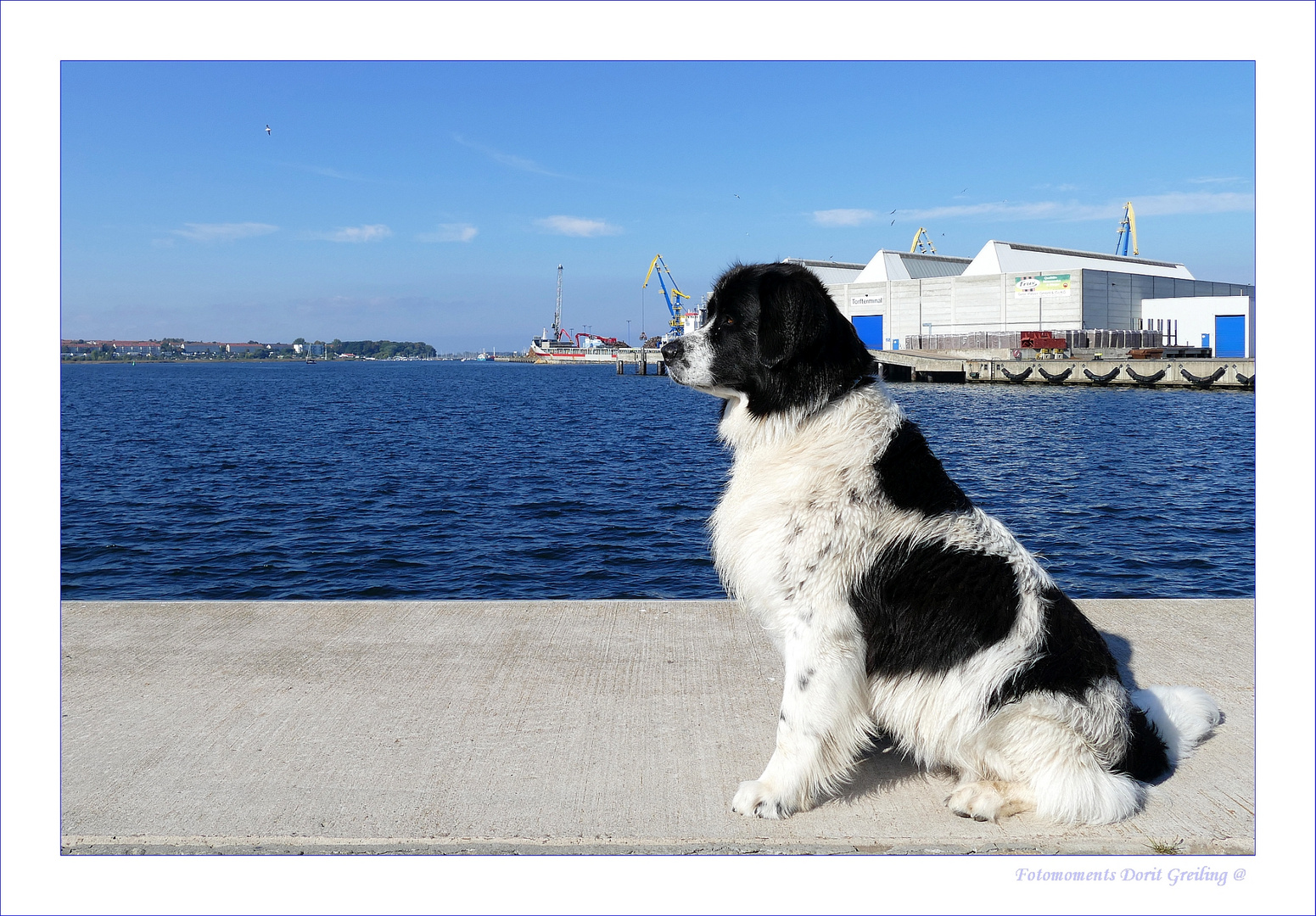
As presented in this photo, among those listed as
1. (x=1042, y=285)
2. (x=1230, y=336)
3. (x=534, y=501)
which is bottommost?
(x=534, y=501)

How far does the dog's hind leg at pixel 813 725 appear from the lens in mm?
3094

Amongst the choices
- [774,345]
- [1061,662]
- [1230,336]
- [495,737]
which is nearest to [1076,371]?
[1230,336]

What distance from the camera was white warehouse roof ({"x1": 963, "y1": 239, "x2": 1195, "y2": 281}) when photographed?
7400 cm

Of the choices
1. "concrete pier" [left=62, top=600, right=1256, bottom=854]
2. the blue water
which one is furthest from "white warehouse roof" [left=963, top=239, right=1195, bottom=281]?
"concrete pier" [left=62, top=600, right=1256, bottom=854]

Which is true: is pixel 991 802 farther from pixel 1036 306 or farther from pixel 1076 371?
pixel 1036 306

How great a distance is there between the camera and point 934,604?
3.04 m

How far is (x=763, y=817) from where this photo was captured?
3139 millimetres

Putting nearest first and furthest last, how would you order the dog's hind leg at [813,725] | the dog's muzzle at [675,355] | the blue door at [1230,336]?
the dog's hind leg at [813,725]
the dog's muzzle at [675,355]
the blue door at [1230,336]

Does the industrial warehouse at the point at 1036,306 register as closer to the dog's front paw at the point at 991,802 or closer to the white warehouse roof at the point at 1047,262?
the white warehouse roof at the point at 1047,262

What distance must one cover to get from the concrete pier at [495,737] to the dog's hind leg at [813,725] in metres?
0.08

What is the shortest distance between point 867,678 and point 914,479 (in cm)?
71

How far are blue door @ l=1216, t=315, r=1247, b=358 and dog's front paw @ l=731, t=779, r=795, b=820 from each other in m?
73.7

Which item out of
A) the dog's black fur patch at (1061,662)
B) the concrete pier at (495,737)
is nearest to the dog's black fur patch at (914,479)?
the dog's black fur patch at (1061,662)

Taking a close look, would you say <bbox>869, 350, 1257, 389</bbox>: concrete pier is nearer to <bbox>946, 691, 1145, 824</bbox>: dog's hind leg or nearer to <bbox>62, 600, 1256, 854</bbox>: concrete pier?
<bbox>62, 600, 1256, 854</bbox>: concrete pier
